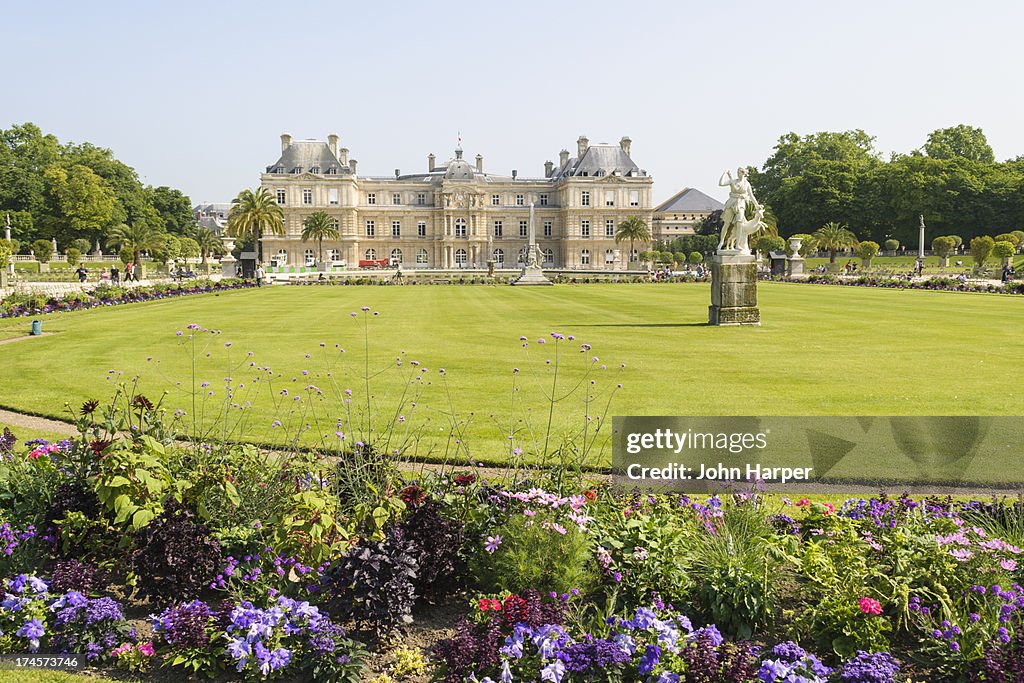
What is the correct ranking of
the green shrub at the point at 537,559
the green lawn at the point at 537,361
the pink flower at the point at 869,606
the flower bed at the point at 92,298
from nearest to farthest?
the pink flower at the point at 869,606 < the green shrub at the point at 537,559 < the green lawn at the point at 537,361 < the flower bed at the point at 92,298

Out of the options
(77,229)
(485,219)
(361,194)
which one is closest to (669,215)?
(485,219)

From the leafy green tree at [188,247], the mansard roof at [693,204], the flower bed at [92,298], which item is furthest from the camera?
the mansard roof at [693,204]

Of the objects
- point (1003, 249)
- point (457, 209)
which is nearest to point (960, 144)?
point (1003, 249)

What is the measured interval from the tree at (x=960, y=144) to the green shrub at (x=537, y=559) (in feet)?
336

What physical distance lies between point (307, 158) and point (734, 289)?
92439mm

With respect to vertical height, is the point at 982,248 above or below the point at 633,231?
below

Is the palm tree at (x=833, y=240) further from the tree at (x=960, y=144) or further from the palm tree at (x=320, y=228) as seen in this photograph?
the palm tree at (x=320, y=228)

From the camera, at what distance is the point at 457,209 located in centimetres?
10688

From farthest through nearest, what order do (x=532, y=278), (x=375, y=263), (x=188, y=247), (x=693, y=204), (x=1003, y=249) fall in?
(x=693, y=204) → (x=375, y=263) → (x=188, y=247) → (x=532, y=278) → (x=1003, y=249)

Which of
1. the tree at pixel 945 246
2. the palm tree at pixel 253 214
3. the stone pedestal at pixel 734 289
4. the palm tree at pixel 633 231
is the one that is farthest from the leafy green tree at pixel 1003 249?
the palm tree at pixel 253 214

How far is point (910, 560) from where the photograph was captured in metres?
4.64

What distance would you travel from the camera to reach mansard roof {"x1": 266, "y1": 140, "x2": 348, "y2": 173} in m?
104

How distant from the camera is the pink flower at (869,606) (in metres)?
4.13

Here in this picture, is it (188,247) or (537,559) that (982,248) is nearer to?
(537,559)
